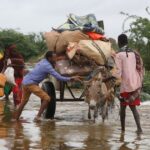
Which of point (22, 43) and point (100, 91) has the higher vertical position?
point (22, 43)

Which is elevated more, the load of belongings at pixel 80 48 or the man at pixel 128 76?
the load of belongings at pixel 80 48

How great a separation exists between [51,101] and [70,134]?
305cm

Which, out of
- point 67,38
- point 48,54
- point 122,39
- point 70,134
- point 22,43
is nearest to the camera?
point 70,134

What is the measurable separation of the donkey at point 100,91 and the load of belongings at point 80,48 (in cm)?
35

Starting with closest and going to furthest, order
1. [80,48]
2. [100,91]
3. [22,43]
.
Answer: [100,91] → [80,48] → [22,43]

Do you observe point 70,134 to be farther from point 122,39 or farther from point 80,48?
point 80,48

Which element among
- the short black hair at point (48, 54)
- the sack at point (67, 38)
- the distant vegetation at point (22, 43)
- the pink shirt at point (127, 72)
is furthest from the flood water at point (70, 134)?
the distant vegetation at point (22, 43)

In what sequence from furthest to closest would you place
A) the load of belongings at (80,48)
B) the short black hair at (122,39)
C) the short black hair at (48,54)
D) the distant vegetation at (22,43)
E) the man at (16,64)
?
1. the distant vegetation at (22,43)
2. the man at (16,64)
3. the load of belongings at (80,48)
4. the short black hair at (48,54)
5. the short black hair at (122,39)

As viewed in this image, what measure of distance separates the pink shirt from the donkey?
2.96ft

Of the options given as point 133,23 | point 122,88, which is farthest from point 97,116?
point 133,23

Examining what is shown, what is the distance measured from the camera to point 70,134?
9.69m

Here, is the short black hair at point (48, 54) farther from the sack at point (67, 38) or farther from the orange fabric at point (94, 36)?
the orange fabric at point (94, 36)

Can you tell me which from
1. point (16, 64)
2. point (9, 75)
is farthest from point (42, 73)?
point (16, 64)

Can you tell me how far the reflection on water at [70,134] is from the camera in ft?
27.5
